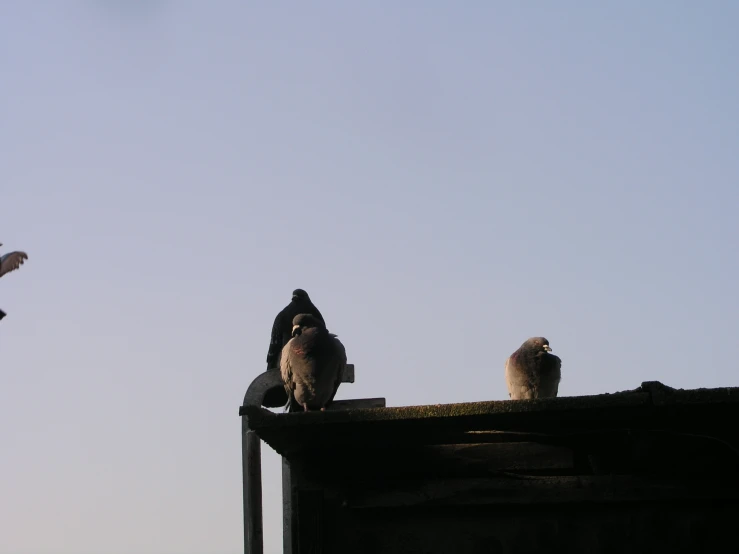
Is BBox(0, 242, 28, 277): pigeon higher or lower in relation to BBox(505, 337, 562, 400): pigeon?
higher

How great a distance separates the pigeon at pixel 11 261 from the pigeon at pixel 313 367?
8.76 ft

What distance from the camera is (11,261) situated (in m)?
11.0

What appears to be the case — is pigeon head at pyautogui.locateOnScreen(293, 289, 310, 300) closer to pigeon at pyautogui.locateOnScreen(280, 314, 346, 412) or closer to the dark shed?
pigeon at pyautogui.locateOnScreen(280, 314, 346, 412)

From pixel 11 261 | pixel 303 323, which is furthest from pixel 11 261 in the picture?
pixel 303 323

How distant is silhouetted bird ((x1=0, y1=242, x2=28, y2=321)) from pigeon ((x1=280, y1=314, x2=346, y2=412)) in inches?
105

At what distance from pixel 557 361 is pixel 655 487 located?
4629mm

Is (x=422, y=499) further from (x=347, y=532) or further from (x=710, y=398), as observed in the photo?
(x=710, y=398)

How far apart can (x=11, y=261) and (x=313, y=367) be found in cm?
308

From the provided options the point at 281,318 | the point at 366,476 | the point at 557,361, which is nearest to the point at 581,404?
the point at 366,476

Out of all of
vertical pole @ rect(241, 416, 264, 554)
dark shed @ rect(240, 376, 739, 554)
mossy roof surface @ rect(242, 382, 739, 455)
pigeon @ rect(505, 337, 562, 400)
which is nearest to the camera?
mossy roof surface @ rect(242, 382, 739, 455)

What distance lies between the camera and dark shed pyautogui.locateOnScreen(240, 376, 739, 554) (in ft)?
21.7

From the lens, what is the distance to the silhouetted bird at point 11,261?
10844 mm

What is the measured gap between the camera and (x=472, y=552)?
6801 millimetres

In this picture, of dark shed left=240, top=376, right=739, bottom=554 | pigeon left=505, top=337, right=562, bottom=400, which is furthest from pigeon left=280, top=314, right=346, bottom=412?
dark shed left=240, top=376, right=739, bottom=554
